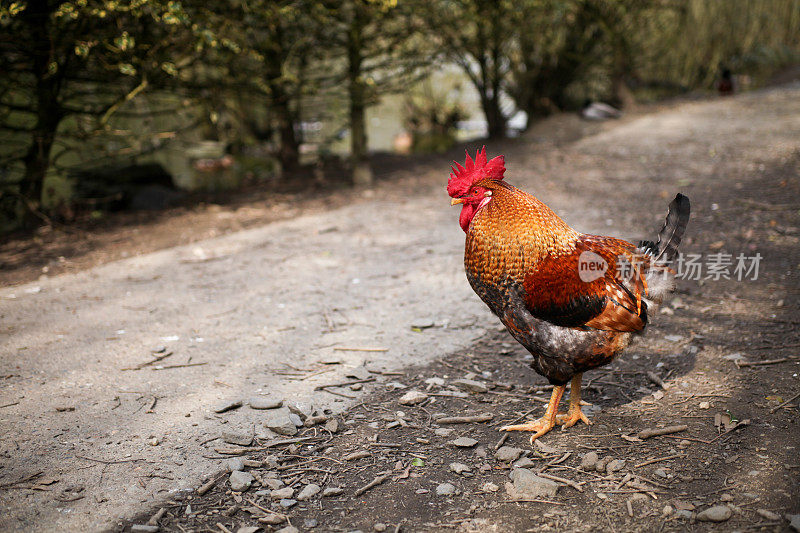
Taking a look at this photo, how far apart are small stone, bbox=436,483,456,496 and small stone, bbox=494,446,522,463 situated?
34 centimetres

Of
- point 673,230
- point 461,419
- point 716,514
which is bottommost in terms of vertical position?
point 716,514

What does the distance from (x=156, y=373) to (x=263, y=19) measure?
5133 mm

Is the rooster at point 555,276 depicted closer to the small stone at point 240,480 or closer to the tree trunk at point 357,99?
the small stone at point 240,480

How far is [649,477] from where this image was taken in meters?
2.91

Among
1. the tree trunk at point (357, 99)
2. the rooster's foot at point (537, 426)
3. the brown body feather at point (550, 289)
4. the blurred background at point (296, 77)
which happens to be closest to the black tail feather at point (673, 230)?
the brown body feather at point (550, 289)

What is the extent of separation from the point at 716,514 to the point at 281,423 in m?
2.19

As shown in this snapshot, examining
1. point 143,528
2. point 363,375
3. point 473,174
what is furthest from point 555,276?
point 143,528

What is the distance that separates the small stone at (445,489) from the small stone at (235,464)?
39.3 inches

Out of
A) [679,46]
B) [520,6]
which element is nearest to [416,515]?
[520,6]

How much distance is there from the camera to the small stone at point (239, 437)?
127 inches

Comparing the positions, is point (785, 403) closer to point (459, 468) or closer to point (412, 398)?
point (459, 468)

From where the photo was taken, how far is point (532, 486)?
285cm

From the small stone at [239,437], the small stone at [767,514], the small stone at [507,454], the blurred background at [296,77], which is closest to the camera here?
the small stone at [767,514]

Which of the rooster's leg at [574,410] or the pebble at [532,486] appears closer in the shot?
the pebble at [532,486]
